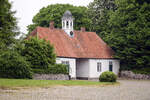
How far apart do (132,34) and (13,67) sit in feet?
71.0

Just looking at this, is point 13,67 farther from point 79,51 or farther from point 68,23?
point 68,23

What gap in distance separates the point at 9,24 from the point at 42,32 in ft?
40.0

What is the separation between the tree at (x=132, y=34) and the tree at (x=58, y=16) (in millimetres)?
11621

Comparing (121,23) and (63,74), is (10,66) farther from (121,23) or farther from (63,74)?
(121,23)

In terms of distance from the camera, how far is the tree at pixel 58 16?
5696 cm

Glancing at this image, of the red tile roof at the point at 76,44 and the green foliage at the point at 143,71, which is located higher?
the red tile roof at the point at 76,44

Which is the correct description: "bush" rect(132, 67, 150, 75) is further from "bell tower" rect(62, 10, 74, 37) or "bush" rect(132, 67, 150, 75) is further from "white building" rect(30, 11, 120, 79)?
"bell tower" rect(62, 10, 74, 37)

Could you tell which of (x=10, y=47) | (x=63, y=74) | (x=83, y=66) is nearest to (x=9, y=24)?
(x=10, y=47)

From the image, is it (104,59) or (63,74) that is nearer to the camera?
(63,74)

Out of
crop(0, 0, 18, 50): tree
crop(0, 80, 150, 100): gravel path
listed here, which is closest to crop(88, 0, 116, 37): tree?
crop(0, 0, 18, 50): tree

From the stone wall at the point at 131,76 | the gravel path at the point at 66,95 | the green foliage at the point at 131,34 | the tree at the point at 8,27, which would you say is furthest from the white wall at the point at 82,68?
the gravel path at the point at 66,95

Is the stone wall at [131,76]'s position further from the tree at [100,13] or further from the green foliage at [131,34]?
the tree at [100,13]

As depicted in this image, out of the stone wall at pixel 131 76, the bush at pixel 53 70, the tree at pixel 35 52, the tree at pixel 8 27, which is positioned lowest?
the stone wall at pixel 131 76

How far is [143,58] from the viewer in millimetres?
43312
